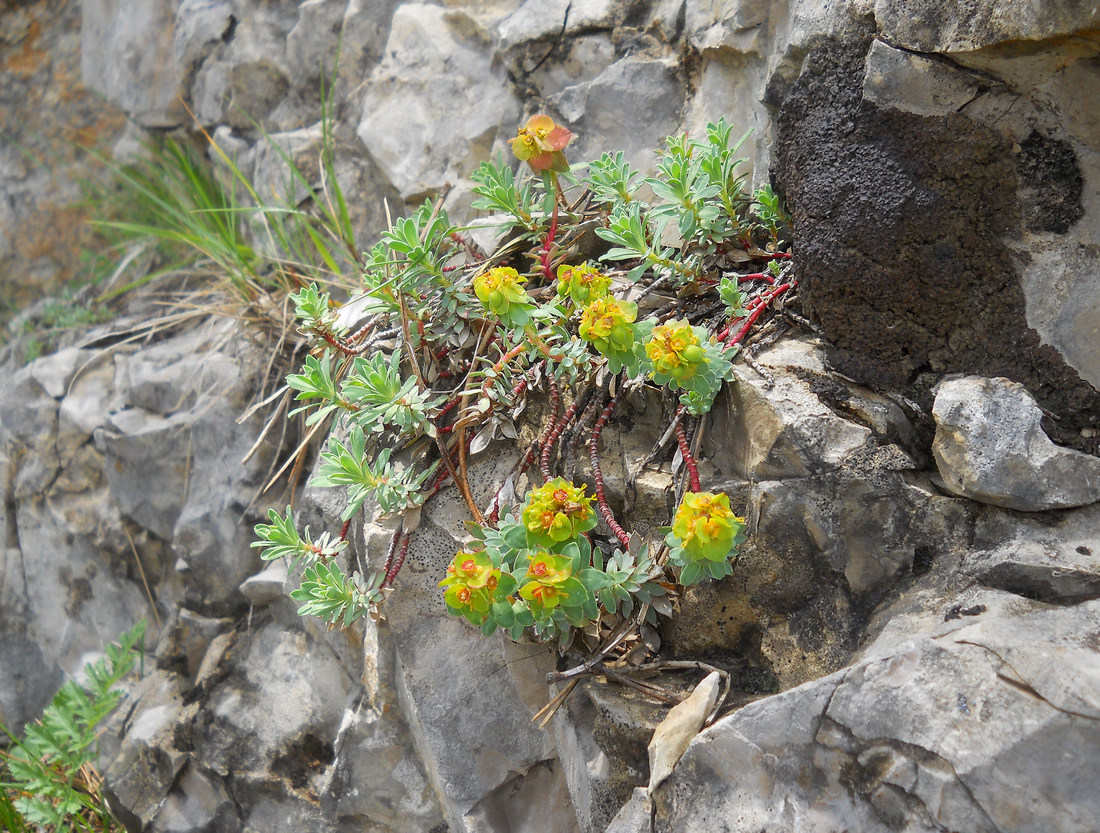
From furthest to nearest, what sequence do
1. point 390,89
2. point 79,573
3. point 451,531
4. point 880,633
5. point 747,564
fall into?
point 79,573 → point 390,89 → point 451,531 → point 747,564 → point 880,633

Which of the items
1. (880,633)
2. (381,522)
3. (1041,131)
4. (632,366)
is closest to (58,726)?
(381,522)

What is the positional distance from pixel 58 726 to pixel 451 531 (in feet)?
7.15

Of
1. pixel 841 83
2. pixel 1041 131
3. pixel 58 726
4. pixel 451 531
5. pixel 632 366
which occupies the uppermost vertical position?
pixel 841 83

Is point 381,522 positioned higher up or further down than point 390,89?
further down

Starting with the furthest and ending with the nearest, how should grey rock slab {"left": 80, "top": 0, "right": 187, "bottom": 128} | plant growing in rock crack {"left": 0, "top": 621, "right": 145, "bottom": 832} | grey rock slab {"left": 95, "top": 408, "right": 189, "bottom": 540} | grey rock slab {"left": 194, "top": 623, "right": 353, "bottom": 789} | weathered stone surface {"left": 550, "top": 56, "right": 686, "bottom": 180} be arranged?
1. grey rock slab {"left": 80, "top": 0, "right": 187, "bottom": 128}
2. grey rock slab {"left": 95, "top": 408, "right": 189, "bottom": 540}
3. plant growing in rock crack {"left": 0, "top": 621, "right": 145, "bottom": 832}
4. grey rock slab {"left": 194, "top": 623, "right": 353, "bottom": 789}
5. weathered stone surface {"left": 550, "top": 56, "right": 686, "bottom": 180}

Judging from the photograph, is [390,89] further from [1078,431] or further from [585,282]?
[1078,431]

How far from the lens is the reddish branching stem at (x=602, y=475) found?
209 centimetres

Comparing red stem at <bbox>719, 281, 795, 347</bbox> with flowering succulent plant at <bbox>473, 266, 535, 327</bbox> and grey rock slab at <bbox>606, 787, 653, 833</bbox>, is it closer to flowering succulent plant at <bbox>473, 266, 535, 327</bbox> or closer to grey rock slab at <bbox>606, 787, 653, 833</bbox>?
flowering succulent plant at <bbox>473, 266, 535, 327</bbox>

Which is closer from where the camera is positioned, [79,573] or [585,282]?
[585,282]

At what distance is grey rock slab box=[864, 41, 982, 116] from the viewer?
191 centimetres

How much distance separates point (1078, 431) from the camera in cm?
185

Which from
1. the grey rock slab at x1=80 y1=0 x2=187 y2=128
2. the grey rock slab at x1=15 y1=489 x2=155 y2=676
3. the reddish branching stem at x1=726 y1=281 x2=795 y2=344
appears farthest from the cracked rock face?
the grey rock slab at x1=80 y1=0 x2=187 y2=128

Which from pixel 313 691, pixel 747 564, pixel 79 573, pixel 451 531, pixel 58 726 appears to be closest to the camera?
pixel 747 564

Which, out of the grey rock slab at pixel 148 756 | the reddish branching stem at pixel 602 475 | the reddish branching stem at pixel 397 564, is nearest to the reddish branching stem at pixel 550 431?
the reddish branching stem at pixel 602 475
